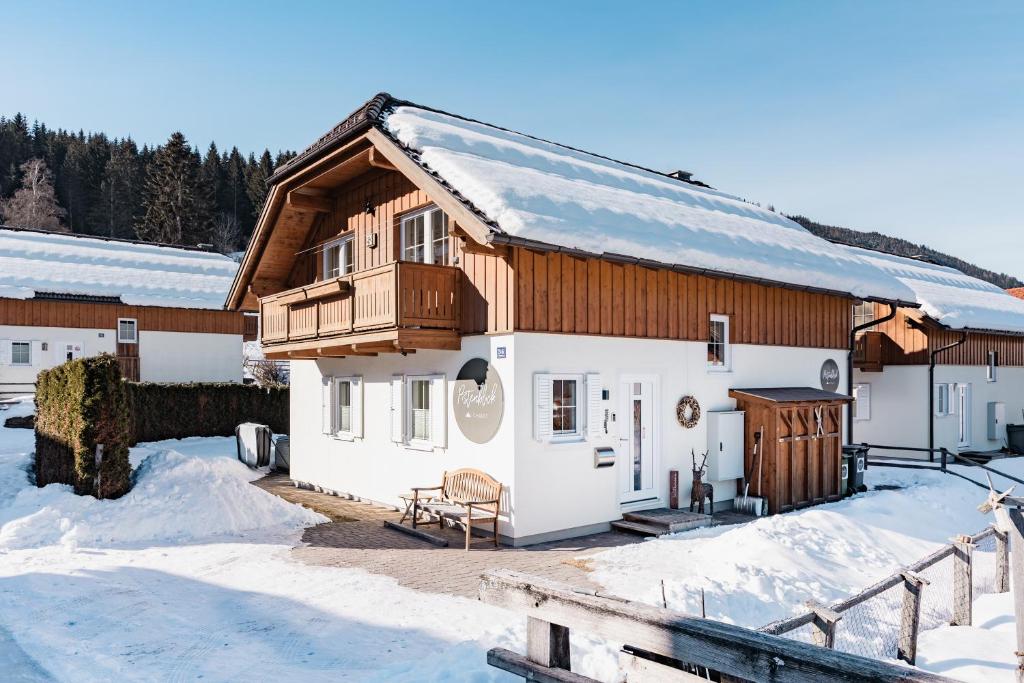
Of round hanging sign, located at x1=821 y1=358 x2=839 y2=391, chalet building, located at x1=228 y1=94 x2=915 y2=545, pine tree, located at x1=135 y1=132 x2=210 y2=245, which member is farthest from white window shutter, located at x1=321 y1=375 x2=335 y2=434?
pine tree, located at x1=135 y1=132 x2=210 y2=245

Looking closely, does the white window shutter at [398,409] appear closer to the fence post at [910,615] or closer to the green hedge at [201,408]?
the fence post at [910,615]

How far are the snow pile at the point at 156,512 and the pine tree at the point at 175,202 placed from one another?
170ft

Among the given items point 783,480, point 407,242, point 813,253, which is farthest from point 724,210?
point 407,242

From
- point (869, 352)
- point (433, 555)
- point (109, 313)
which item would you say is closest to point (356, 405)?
point (433, 555)

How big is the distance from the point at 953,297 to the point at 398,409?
61.7 ft

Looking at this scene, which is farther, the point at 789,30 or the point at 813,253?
the point at 813,253

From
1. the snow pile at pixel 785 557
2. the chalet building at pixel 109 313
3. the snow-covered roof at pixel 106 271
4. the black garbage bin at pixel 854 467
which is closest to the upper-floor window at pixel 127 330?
the chalet building at pixel 109 313

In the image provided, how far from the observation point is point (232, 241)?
70938mm

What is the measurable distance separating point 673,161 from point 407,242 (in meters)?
10.2

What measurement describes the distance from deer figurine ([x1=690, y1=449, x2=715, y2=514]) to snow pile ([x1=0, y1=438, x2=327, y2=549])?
666cm

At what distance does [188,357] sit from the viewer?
30.2 meters

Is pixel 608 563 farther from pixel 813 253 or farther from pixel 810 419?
pixel 813 253

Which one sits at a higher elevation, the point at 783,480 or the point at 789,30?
the point at 789,30

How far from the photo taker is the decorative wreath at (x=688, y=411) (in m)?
13.2
